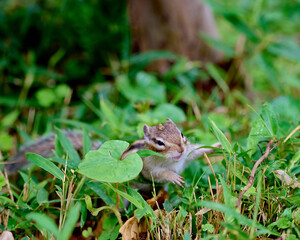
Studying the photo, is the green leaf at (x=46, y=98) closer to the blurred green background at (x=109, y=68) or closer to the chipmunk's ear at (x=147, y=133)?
the blurred green background at (x=109, y=68)

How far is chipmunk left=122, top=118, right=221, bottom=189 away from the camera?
90.1 inches

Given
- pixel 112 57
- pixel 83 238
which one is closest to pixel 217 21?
pixel 112 57

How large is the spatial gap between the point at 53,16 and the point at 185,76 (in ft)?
6.70

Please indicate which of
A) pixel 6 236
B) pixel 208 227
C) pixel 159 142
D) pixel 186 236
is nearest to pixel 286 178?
pixel 208 227

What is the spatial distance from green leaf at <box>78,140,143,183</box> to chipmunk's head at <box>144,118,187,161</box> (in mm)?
433

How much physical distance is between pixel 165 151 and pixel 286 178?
76 cm

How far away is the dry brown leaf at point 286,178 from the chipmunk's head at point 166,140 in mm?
598

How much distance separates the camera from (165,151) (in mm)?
2330

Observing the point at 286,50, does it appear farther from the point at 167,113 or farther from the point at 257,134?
the point at 257,134

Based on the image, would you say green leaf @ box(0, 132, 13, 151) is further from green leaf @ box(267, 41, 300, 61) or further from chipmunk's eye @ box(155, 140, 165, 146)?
green leaf @ box(267, 41, 300, 61)

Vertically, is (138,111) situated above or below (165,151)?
below

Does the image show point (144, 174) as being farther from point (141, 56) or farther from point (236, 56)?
point (236, 56)

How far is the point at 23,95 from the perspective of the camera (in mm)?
4387

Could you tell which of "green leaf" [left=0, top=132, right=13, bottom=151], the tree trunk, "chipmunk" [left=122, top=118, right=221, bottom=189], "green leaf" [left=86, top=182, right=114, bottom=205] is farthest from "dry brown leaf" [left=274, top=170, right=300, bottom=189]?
the tree trunk
